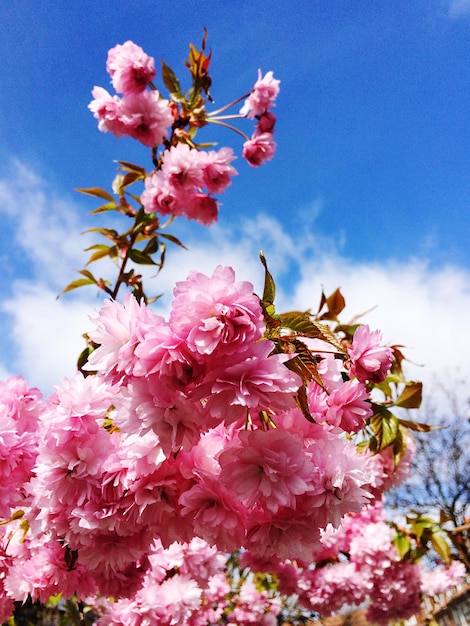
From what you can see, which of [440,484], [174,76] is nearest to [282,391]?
[174,76]

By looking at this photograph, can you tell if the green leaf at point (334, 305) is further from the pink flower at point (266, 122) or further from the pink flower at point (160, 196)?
the pink flower at point (266, 122)

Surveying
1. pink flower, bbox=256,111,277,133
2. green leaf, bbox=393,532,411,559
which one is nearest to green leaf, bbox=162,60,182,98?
pink flower, bbox=256,111,277,133

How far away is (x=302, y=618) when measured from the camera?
4.73 metres

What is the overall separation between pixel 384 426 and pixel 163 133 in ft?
5.60

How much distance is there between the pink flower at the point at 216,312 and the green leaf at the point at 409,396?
101 centimetres

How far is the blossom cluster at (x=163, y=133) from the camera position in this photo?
219 centimetres

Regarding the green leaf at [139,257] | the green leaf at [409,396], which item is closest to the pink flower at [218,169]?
the green leaf at [139,257]

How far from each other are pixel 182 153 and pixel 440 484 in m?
16.2

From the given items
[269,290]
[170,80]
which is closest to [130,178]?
[170,80]

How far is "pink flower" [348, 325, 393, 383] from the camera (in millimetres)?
805

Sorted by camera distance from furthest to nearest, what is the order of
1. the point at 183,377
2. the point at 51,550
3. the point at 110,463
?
the point at 51,550 → the point at 110,463 → the point at 183,377

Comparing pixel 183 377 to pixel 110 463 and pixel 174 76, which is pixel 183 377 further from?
pixel 174 76

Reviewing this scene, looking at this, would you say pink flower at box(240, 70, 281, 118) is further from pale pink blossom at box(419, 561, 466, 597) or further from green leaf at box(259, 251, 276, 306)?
pale pink blossom at box(419, 561, 466, 597)

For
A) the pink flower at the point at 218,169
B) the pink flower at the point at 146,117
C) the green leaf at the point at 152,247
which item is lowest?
the green leaf at the point at 152,247
